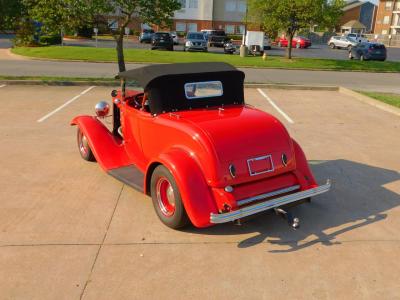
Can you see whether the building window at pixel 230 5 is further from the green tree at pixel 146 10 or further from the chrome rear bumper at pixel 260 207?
the chrome rear bumper at pixel 260 207

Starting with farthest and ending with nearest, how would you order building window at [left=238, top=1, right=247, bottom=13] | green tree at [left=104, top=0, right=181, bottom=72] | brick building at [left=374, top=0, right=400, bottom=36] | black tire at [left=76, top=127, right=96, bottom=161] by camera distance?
brick building at [left=374, top=0, right=400, bottom=36] → building window at [left=238, top=1, right=247, bottom=13] → green tree at [left=104, top=0, right=181, bottom=72] → black tire at [left=76, top=127, right=96, bottom=161]

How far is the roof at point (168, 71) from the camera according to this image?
516 centimetres

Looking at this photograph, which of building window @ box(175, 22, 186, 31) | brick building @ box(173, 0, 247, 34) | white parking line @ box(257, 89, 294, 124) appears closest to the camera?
white parking line @ box(257, 89, 294, 124)

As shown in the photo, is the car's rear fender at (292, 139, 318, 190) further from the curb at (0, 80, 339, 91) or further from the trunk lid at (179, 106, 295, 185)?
the curb at (0, 80, 339, 91)

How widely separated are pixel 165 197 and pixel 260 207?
1.19 metres

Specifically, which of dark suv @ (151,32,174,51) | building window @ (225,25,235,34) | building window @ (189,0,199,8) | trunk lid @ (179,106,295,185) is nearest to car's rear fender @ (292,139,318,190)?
trunk lid @ (179,106,295,185)

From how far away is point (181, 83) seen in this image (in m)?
5.20

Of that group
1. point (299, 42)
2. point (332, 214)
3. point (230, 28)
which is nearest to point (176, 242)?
point (332, 214)

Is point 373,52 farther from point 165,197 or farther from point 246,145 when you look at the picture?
point 165,197

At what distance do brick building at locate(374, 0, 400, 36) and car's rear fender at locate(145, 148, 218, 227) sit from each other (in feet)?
306

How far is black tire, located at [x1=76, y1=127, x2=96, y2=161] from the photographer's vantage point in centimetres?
657

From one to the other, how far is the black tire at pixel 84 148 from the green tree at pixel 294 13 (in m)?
18.8

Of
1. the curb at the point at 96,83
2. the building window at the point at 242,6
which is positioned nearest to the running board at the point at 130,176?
A: the curb at the point at 96,83

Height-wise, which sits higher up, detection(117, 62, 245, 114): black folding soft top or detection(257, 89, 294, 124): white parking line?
detection(117, 62, 245, 114): black folding soft top
